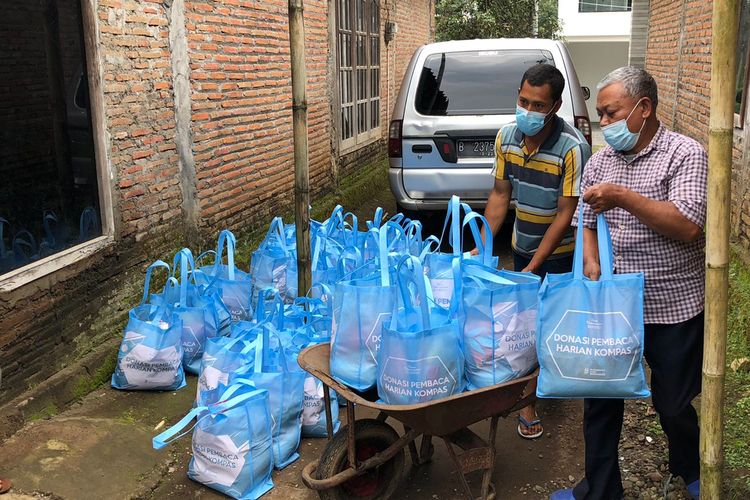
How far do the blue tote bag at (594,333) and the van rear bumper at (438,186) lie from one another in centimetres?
411

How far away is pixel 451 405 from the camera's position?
2.78 m

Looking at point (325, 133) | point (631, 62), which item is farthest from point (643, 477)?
point (631, 62)

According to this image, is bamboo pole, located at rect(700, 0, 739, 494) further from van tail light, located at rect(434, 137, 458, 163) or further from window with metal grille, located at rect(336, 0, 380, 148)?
window with metal grille, located at rect(336, 0, 380, 148)

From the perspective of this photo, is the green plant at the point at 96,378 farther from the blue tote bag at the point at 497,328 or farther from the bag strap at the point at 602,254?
the bag strap at the point at 602,254

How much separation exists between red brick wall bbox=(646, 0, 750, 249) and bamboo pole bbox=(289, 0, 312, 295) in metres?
3.65

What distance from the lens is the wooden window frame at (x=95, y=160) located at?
4.18m

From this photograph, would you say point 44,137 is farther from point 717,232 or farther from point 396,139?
point 717,232

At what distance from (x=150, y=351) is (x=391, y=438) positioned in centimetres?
169

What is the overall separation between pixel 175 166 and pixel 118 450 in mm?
2475

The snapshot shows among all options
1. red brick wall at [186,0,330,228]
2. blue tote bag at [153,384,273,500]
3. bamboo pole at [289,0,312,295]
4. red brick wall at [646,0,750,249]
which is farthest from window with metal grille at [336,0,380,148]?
blue tote bag at [153,384,273,500]

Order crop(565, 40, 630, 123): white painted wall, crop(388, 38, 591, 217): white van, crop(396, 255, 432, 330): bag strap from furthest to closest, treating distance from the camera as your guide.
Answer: crop(565, 40, 630, 123): white painted wall
crop(388, 38, 591, 217): white van
crop(396, 255, 432, 330): bag strap

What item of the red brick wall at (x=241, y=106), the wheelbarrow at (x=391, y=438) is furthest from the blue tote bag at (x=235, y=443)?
the red brick wall at (x=241, y=106)

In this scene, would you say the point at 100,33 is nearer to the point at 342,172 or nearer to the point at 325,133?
the point at 325,133

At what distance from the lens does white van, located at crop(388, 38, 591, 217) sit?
263 inches
